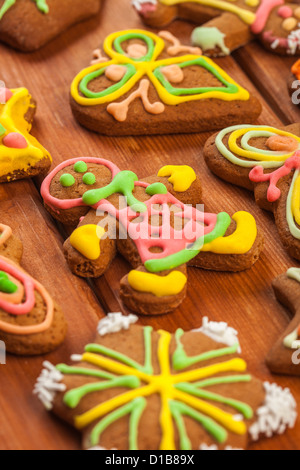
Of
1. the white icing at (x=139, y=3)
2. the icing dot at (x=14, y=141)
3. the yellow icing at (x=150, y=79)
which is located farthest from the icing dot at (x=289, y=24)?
the icing dot at (x=14, y=141)

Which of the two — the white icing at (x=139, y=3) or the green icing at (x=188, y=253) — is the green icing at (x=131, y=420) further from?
the white icing at (x=139, y=3)

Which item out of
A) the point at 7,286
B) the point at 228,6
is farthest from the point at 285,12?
the point at 7,286

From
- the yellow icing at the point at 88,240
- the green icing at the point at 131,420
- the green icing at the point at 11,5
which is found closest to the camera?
the green icing at the point at 131,420

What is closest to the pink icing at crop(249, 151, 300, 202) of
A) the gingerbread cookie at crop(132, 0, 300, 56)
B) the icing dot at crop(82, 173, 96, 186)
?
the icing dot at crop(82, 173, 96, 186)

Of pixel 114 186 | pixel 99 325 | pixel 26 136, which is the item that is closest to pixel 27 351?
pixel 99 325

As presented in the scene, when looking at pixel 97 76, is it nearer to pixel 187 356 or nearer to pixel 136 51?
pixel 136 51

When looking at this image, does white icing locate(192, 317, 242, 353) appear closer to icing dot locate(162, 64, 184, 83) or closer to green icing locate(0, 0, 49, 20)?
icing dot locate(162, 64, 184, 83)
